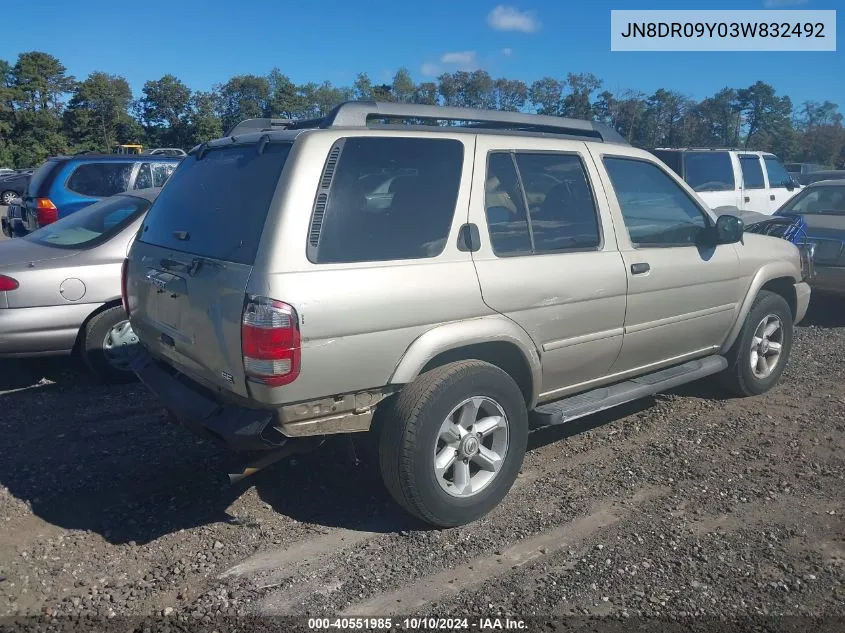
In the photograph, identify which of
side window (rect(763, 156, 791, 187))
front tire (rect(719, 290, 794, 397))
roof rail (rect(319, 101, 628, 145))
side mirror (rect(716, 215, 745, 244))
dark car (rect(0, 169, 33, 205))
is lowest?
front tire (rect(719, 290, 794, 397))

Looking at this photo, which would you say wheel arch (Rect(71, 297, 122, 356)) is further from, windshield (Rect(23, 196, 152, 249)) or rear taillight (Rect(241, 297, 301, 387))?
rear taillight (Rect(241, 297, 301, 387))

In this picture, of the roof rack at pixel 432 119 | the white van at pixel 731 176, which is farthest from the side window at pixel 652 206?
the white van at pixel 731 176

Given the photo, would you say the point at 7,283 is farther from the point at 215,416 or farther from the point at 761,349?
the point at 761,349

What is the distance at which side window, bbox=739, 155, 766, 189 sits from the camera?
12.4 metres

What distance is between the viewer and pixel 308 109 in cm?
2884

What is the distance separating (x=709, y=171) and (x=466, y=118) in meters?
9.20

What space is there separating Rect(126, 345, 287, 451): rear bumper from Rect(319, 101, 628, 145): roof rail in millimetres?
1423

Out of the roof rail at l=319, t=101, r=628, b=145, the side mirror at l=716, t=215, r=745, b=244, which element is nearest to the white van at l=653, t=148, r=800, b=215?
the side mirror at l=716, t=215, r=745, b=244

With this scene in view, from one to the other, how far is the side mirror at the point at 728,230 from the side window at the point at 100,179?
7573 mm

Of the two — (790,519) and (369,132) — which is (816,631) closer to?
(790,519)

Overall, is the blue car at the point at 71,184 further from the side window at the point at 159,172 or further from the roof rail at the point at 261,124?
the roof rail at the point at 261,124

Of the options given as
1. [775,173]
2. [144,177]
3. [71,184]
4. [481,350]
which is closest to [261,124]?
[481,350]

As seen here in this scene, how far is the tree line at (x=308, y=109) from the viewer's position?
20562 mm

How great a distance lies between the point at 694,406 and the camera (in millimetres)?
5359
